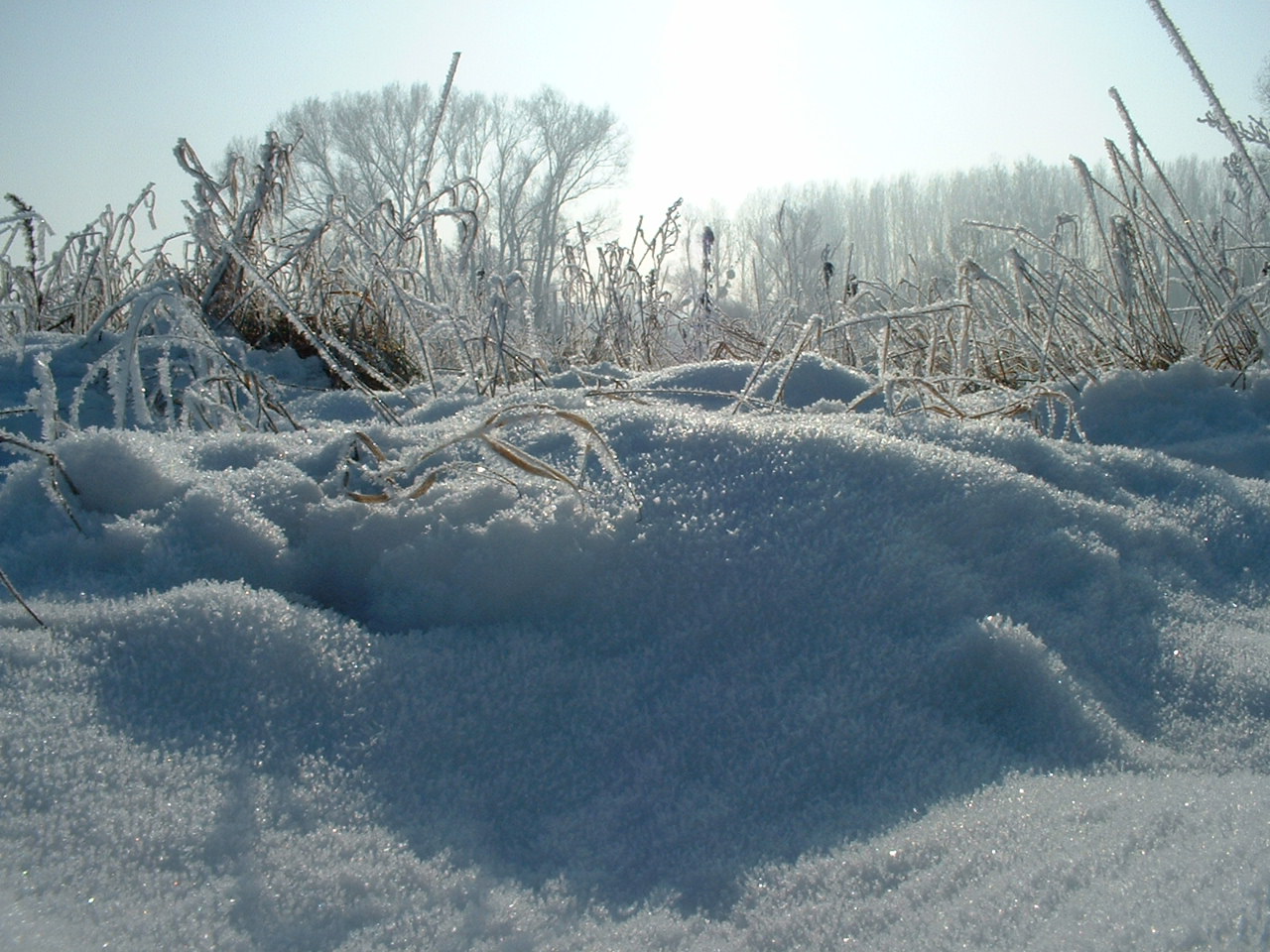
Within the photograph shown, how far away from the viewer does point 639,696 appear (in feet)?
2.38

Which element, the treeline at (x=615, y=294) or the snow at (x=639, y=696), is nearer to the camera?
the snow at (x=639, y=696)

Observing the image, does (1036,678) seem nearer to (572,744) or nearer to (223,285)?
(572,744)

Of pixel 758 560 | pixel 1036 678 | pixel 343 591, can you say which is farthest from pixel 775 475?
pixel 343 591

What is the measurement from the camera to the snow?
0.51 m

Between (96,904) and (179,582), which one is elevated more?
(179,582)

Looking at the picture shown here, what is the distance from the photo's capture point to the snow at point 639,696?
1.68ft

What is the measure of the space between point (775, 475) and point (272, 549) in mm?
533

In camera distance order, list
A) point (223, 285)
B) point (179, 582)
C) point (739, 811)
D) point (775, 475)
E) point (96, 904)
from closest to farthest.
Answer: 1. point (96, 904)
2. point (739, 811)
3. point (179, 582)
4. point (775, 475)
5. point (223, 285)

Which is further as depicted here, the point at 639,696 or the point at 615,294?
the point at 615,294

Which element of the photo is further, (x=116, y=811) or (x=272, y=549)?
(x=272, y=549)

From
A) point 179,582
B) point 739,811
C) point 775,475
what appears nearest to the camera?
point 739,811

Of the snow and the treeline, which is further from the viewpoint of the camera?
the treeline

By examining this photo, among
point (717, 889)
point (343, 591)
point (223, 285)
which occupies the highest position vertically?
point (223, 285)

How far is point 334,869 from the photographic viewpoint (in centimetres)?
54
